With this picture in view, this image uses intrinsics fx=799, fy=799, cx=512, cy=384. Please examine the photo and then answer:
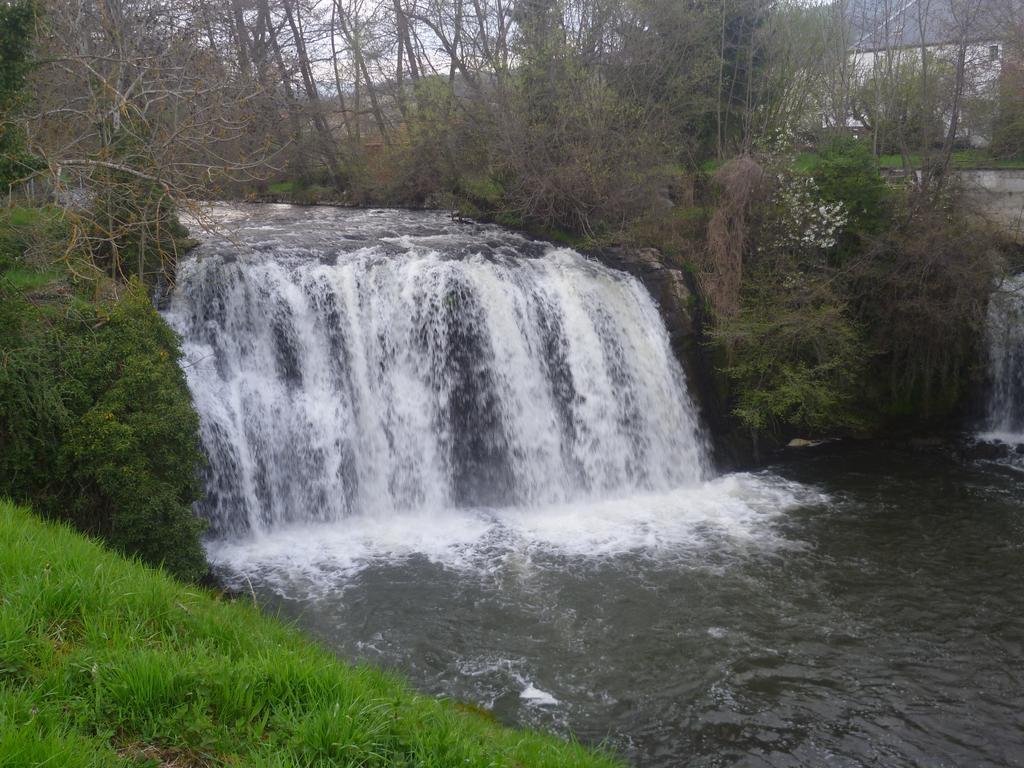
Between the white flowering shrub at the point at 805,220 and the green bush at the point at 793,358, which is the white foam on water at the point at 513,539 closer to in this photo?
the green bush at the point at 793,358

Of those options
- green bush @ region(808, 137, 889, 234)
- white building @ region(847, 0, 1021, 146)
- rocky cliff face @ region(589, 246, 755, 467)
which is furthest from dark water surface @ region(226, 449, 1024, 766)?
white building @ region(847, 0, 1021, 146)

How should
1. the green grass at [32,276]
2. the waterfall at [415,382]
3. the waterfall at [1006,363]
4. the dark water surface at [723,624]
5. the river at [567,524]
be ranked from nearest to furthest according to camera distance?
the dark water surface at [723,624]
the river at [567,524]
the green grass at [32,276]
the waterfall at [415,382]
the waterfall at [1006,363]

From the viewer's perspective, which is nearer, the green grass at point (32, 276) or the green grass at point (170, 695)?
the green grass at point (170, 695)

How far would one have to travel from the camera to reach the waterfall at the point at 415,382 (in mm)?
10930

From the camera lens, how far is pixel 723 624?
331 inches

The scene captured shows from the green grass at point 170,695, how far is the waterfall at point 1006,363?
43.8 ft

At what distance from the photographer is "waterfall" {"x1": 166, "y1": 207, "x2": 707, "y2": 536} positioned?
10930mm

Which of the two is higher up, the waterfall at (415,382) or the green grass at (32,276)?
the green grass at (32,276)

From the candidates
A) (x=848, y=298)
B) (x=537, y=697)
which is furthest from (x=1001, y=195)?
(x=537, y=697)

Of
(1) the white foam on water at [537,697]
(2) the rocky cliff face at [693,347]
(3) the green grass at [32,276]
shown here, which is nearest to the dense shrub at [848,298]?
(2) the rocky cliff face at [693,347]

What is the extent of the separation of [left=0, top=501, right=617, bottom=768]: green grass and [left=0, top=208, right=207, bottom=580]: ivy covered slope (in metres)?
3.23

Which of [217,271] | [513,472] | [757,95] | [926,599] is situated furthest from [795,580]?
[757,95]

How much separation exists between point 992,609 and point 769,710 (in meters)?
3.47

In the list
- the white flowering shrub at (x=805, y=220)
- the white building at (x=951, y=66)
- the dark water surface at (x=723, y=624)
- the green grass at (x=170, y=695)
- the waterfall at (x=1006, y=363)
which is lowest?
the dark water surface at (x=723, y=624)
